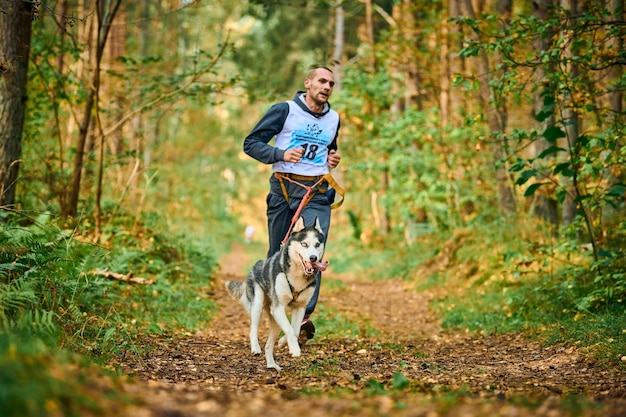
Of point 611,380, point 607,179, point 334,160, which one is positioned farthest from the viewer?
point 607,179

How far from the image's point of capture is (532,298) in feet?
27.4

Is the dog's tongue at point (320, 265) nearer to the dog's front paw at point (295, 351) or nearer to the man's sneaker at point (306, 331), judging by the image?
the dog's front paw at point (295, 351)

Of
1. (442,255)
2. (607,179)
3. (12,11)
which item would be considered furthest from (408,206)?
(12,11)

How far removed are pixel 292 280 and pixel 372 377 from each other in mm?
1224

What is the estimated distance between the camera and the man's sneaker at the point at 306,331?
21.6 ft

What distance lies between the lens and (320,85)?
6312 millimetres

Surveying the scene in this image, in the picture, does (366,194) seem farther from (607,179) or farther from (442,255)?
(607,179)

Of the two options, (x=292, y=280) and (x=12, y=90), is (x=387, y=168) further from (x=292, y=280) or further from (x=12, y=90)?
(x=292, y=280)

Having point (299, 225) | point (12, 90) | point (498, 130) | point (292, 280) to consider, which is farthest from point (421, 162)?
point (292, 280)

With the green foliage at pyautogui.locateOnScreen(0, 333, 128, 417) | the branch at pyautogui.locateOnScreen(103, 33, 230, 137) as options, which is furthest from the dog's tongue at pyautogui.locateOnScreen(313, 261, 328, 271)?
the branch at pyautogui.locateOnScreen(103, 33, 230, 137)

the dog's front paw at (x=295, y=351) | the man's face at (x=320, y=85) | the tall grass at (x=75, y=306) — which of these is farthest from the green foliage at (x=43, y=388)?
the man's face at (x=320, y=85)

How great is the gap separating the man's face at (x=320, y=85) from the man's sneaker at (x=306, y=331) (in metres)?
2.14

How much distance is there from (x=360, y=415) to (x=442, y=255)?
1047cm

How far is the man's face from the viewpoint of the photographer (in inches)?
248
